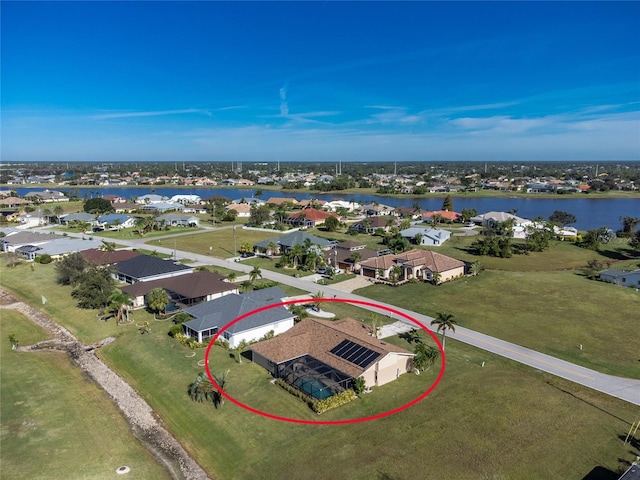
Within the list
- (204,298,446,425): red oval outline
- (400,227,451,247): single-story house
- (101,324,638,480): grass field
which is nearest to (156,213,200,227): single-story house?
(400,227,451,247): single-story house

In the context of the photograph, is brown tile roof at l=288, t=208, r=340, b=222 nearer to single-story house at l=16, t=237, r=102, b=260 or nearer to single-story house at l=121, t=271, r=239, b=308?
single-story house at l=16, t=237, r=102, b=260

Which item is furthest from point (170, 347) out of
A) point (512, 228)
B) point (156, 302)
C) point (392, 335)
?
point (512, 228)

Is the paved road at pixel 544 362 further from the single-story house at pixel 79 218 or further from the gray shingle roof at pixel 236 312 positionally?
the single-story house at pixel 79 218

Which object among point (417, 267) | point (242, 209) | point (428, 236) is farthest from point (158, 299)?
point (242, 209)

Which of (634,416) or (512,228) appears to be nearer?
(634,416)

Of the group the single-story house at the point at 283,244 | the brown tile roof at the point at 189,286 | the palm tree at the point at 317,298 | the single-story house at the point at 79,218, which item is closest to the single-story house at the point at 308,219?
the single-story house at the point at 283,244

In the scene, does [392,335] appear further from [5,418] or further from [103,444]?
[5,418]

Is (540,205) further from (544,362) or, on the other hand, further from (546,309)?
(544,362)
